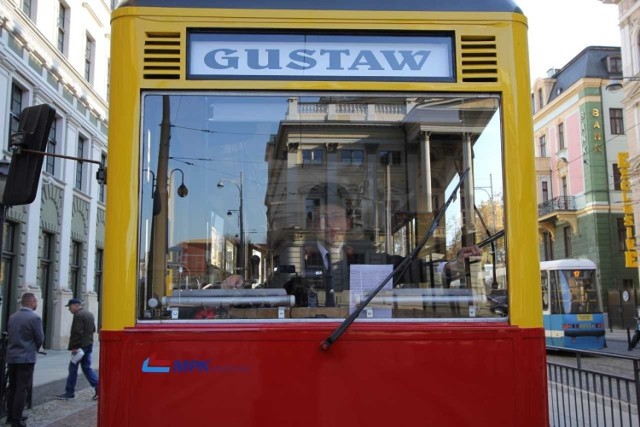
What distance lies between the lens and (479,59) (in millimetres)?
3105

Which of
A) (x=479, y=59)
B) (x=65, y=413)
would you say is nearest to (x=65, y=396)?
(x=65, y=413)

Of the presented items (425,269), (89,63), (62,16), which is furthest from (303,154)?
(89,63)

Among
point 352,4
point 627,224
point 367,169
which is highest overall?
point 627,224

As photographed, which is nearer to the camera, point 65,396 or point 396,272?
point 396,272

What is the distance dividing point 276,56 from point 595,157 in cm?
3803

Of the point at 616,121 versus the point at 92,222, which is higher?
the point at 616,121

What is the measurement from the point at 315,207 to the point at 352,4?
1027mm

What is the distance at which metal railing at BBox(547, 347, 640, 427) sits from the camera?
5.57 metres

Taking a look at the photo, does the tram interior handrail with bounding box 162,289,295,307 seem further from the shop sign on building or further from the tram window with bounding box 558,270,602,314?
the shop sign on building

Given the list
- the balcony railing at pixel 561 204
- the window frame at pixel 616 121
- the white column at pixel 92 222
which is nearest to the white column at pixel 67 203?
the white column at pixel 92 222

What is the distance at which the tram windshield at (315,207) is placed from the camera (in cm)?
303

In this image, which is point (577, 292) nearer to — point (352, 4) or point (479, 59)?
point (479, 59)

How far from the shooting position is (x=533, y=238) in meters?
3.01

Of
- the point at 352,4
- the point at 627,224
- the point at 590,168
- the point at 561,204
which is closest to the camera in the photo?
the point at 352,4
